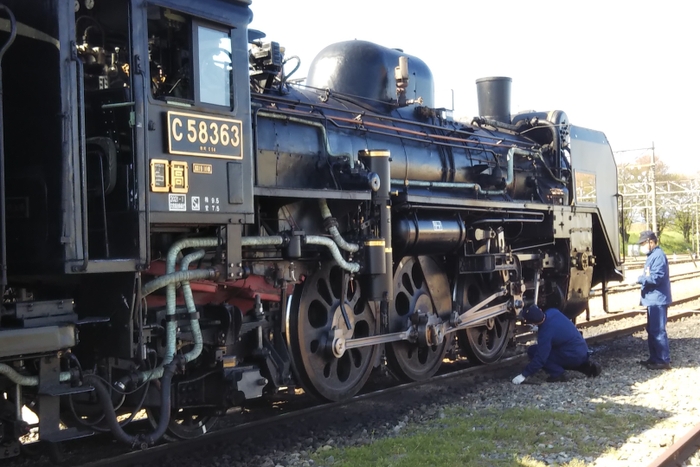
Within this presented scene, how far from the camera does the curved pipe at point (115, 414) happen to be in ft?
15.1

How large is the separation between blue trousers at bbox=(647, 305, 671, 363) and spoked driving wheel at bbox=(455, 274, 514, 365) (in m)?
1.85

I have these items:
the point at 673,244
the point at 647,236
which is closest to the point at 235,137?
the point at 647,236

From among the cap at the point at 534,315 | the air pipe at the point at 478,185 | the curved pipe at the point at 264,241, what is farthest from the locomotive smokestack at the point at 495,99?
the curved pipe at the point at 264,241

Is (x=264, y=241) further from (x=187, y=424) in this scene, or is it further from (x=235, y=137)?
(x=187, y=424)

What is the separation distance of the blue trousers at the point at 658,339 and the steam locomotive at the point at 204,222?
201cm

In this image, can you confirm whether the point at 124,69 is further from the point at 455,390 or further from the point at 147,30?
the point at 455,390

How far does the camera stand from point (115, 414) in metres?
4.71

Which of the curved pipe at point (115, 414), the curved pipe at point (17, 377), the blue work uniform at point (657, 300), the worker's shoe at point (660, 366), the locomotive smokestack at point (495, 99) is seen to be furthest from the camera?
the locomotive smokestack at point (495, 99)

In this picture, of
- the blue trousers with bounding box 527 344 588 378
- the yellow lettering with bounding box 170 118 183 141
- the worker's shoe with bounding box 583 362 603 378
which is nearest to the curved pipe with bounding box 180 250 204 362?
the yellow lettering with bounding box 170 118 183 141

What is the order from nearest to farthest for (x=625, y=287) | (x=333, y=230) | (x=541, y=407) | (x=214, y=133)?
(x=214, y=133), (x=333, y=230), (x=541, y=407), (x=625, y=287)

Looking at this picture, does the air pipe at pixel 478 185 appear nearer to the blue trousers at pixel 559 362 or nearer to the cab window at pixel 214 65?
the blue trousers at pixel 559 362

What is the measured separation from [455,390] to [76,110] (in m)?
5.27

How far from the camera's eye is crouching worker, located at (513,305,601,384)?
8.48 metres

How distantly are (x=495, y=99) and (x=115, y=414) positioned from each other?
936 centimetres
